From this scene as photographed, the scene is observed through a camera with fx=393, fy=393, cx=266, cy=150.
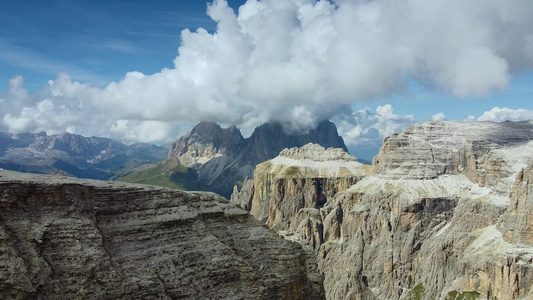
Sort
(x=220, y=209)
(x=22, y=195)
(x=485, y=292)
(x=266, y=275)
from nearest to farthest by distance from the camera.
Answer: (x=22, y=195) < (x=266, y=275) < (x=220, y=209) < (x=485, y=292)

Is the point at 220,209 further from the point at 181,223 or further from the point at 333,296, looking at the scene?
the point at 333,296

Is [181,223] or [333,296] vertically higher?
[181,223]

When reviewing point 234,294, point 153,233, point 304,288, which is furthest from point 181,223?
point 304,288

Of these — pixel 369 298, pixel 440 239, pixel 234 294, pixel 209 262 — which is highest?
pixel 209 262

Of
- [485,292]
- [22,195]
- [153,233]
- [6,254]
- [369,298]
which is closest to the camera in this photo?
[6,254]

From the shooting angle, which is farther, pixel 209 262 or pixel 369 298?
pixel 369 298

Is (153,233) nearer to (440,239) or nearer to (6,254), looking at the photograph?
(6,254)
